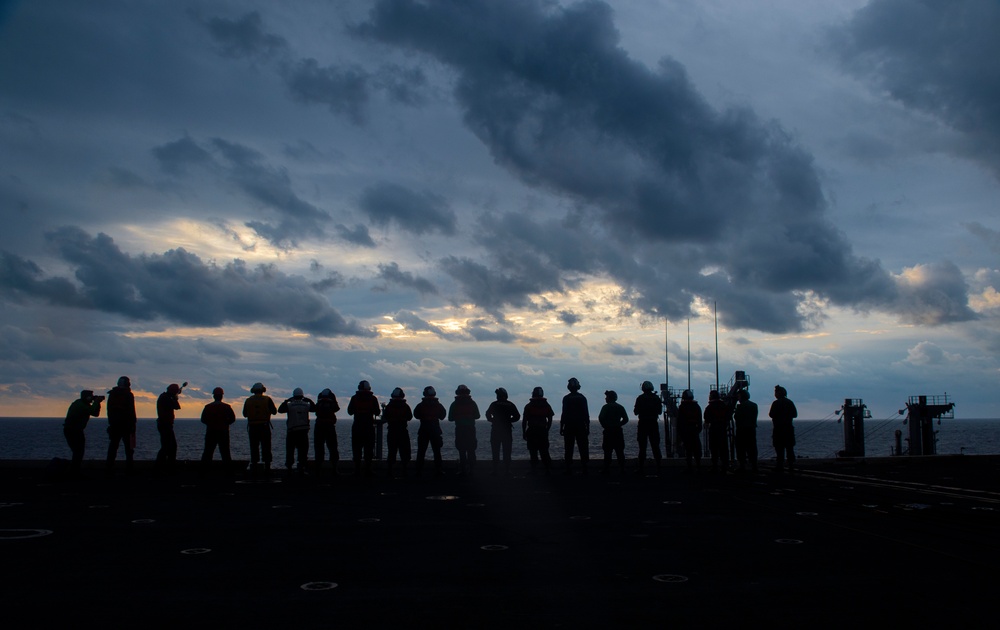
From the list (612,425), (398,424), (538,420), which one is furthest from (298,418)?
(612,425)

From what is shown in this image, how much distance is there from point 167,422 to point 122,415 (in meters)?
0.84

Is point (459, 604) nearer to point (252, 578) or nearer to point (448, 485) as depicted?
point (252, 578)

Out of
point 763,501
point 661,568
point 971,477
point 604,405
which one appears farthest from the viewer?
point 604,405

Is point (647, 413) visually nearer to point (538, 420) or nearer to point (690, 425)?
point (690, 425)

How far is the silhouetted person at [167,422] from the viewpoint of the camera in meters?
14.7

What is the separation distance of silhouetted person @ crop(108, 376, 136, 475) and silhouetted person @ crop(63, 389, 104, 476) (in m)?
0.30

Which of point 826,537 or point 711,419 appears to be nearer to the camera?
point 826,537

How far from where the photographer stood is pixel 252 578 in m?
5.09

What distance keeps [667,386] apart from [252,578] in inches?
1873

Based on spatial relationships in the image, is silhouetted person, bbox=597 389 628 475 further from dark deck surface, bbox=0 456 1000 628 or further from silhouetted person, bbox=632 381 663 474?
dark deck surface, bbox=0 456 1000 628

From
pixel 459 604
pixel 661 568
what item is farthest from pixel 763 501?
pixel 459 604

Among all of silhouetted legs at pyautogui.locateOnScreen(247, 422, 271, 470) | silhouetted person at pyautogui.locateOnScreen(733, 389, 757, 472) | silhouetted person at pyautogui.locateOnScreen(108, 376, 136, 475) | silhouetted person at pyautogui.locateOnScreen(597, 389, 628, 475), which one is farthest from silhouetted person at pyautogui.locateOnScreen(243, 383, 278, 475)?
silhouetted person at pyautogui.locateOnScreen(733, 389, 757, 472)

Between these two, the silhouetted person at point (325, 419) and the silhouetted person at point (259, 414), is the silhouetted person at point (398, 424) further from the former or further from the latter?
the silhouetted person at point (259, 414)

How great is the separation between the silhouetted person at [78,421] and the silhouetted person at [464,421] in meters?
6.77
